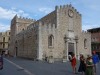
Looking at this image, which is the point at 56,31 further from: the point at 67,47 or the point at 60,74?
the point at 60,74

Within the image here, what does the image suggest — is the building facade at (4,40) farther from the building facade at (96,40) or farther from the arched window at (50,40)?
the arched window at (50,40)

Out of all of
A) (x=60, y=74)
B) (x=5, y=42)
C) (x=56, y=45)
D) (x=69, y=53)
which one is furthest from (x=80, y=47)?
(x=5, y=42)

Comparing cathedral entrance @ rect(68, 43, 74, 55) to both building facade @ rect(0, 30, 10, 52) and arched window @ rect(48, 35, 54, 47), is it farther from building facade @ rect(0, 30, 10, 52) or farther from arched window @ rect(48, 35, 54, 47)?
building facade @ rect(0, 30, 10, 52)

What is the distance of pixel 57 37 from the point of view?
35250 mm

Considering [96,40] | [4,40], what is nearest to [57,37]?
[96,40]

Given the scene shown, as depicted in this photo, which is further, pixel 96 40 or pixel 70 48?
pixel 96 40

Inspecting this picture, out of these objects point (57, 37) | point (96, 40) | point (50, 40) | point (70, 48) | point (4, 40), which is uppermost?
point (4, 40)

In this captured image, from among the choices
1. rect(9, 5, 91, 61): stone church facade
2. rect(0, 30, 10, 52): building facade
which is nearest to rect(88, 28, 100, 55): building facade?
rect(9, 5, 91, 61): stone church facade

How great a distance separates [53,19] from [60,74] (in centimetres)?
2284

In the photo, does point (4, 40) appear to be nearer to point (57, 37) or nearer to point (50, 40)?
point (57, 37)

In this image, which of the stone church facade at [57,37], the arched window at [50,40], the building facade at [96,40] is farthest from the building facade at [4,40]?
the arched window at [50,40]

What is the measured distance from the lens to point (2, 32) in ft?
293

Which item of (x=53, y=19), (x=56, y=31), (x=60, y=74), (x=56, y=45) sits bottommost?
(x=60, y=74)

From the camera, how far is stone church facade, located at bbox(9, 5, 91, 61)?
33.1 m
